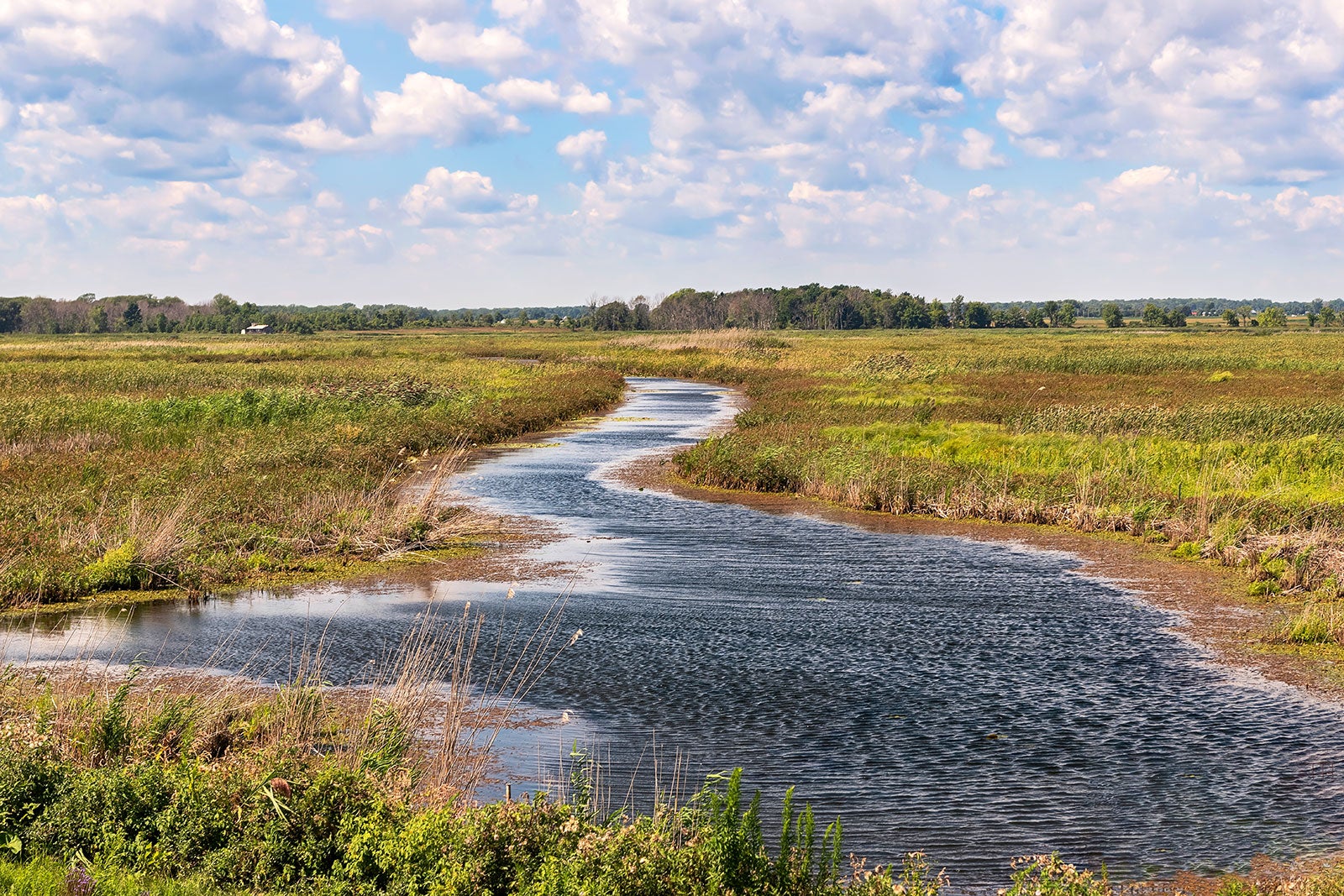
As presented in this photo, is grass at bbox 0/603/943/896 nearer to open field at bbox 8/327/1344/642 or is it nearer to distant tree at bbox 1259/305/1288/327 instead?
open field at bbox 8/327/1344/642

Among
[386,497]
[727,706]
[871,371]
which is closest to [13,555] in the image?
[386,497]

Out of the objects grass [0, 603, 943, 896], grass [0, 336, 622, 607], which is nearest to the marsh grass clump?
grass [0, 603, 943, 896]

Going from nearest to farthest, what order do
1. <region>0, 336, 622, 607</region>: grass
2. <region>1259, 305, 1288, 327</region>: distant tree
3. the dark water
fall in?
the dark water < <region>0, 336, 622, 607</region>: grass < <region>1259, 305, 1288, 327</region>: distant tree

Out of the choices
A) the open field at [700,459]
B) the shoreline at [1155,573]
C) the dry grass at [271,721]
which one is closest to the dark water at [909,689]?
the shoreline at [1155,573]

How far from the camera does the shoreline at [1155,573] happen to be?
1476cm

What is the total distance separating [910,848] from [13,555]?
1497cm

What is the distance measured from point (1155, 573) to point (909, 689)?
8.93 meters

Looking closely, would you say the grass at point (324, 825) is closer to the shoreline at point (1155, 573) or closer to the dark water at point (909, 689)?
the dark water at point (909, 689)

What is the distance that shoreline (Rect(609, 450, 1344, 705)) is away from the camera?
14.8m

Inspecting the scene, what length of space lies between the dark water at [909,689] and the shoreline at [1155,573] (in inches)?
19.1

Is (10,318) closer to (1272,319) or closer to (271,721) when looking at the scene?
(1272,319)

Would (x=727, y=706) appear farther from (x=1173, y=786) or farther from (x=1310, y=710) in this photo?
(x=1310, y=710)

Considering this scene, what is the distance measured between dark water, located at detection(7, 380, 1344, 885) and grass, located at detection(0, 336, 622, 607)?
1760 millimetres

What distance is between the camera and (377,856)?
754 cm
